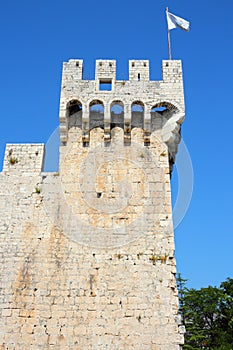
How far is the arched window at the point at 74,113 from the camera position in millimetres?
12352

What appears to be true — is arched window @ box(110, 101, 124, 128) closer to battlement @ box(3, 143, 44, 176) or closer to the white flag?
battlement @ box(3, 143, 44, 176)

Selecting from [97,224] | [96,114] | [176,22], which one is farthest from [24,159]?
[176,22]

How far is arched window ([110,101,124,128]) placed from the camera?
12.4 meters

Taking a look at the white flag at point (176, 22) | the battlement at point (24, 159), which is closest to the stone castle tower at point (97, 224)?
the battlement at point (24, 159)

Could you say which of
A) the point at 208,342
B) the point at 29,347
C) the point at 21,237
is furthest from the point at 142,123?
the point at 208,342

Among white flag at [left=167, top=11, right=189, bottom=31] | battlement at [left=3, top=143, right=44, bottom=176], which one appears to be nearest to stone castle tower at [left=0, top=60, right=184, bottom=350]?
battlement at [left=3, top=143, right=44, bottom=176]

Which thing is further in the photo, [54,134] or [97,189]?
[54,134]

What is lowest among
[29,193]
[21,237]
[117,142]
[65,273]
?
[65,273]

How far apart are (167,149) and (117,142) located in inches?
66.4

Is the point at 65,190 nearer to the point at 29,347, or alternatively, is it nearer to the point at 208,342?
the point at 29,347

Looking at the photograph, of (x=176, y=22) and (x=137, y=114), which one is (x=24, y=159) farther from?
(x=176, y=22)

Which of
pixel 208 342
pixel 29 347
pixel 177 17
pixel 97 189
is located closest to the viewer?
pixel 29 347

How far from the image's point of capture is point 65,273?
1007 cm

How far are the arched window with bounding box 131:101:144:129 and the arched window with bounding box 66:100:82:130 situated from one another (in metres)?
1.82
